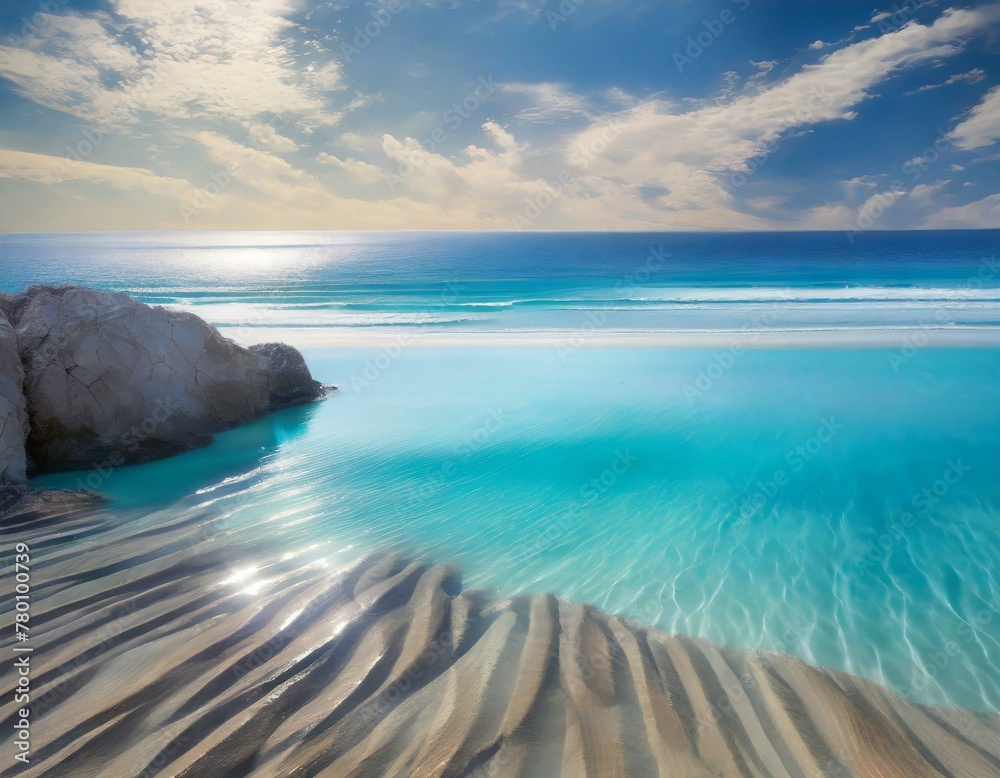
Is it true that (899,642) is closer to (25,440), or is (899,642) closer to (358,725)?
(358,725)

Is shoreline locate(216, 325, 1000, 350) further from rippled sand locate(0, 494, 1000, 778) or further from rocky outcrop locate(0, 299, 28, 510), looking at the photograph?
rippled sand locate(0, 494, 1000, 778)

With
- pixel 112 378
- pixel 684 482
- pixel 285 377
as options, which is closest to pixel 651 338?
pixel 684 482

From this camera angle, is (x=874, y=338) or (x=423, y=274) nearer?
(x=874, y=338)

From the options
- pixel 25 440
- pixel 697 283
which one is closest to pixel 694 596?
pixel 25 440

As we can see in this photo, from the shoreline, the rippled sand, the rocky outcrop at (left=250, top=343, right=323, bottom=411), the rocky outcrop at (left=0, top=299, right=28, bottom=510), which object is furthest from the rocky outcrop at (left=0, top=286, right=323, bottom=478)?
the shoreline

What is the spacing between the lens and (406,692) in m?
3.65

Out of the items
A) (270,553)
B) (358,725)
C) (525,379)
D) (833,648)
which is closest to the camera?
(358,725)

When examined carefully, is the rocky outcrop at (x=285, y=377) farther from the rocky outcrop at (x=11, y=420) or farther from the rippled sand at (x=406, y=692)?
the rippled sand at (x=406, y=692)

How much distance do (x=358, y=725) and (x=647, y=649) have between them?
87.3 inches

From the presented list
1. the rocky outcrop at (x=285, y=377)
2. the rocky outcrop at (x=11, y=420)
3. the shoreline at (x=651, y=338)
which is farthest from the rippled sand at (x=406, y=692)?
the shoreline at (x=651, y=338)

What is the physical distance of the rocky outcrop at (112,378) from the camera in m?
8.07

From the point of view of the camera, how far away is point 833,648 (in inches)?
180

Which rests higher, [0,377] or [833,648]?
[0,377]

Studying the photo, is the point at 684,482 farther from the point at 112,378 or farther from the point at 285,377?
the point at 112,378
